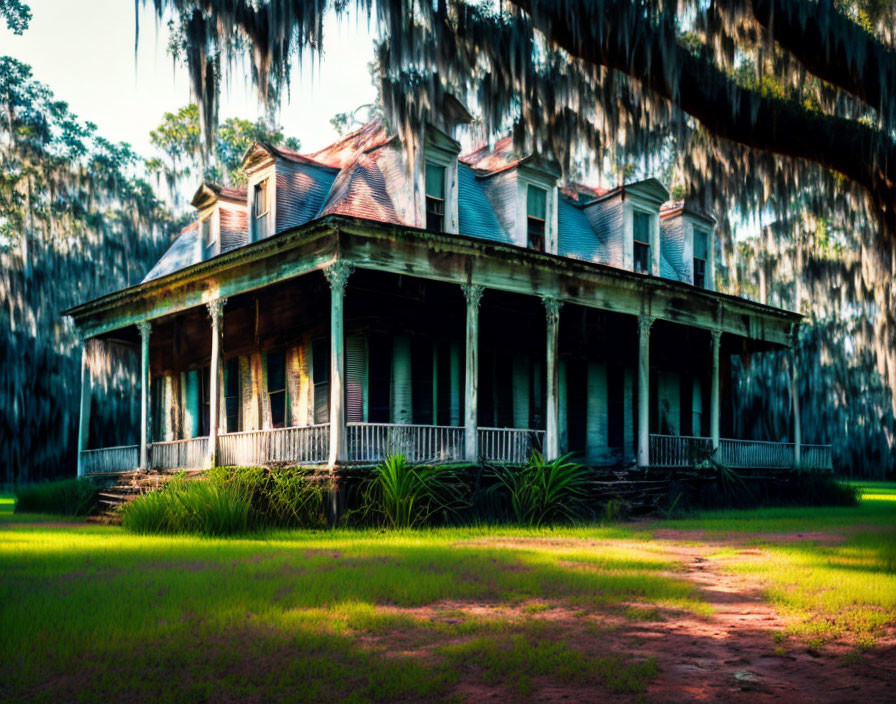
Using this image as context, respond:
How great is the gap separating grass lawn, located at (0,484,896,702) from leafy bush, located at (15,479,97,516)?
710cm

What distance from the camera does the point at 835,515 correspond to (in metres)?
17.7

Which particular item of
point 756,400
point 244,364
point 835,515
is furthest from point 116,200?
point 835,515

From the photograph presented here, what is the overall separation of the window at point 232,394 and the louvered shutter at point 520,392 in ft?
21.3

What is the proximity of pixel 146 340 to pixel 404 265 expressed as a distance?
276 inches

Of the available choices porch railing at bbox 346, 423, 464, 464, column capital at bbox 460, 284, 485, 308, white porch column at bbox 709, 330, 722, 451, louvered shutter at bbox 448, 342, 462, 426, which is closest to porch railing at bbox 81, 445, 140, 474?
porch railing at bbox 346, 423, 464, 464

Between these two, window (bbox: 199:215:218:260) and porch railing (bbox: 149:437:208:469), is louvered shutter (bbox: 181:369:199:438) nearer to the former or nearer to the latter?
porch railing (bbox: 149:437:208:469)

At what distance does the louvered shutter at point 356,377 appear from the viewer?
57.4 ft

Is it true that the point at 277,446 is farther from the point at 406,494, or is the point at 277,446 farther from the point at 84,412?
the point at 84,412

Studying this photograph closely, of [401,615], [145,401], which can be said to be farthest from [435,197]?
[401,615]

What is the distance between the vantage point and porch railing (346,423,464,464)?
48.5 feet

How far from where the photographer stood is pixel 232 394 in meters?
21.2

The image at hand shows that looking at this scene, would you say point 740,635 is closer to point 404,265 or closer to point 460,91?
point 460,91

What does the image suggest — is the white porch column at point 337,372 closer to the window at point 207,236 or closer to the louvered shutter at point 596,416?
the window at point 207,236

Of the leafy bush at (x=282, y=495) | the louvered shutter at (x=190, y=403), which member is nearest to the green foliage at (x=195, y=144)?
the louvered shutter at (x=190, y=403)
